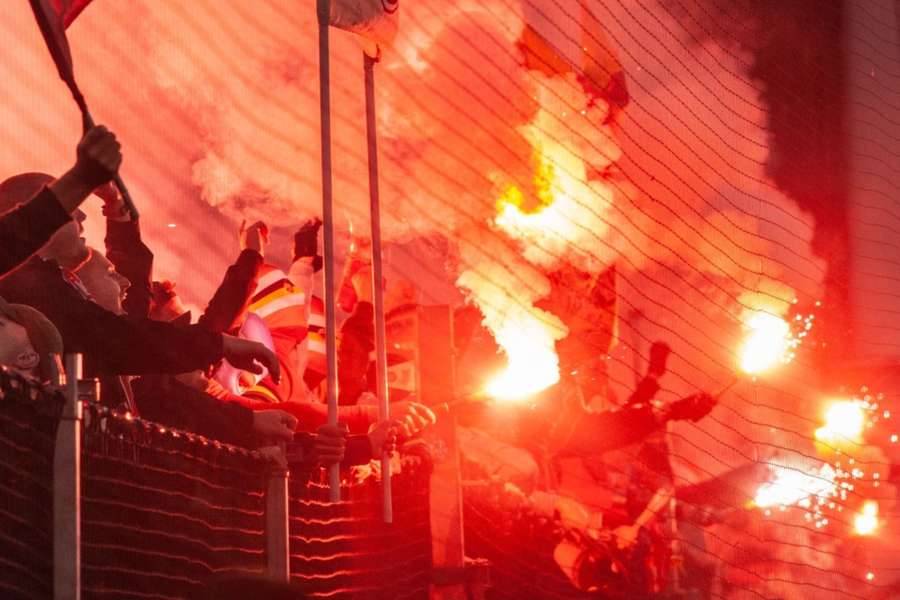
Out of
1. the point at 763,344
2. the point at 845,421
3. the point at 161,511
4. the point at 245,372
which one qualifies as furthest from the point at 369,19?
the point at 845,421

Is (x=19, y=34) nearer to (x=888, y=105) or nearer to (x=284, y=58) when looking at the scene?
(x=284, y=58)

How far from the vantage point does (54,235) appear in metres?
3.86

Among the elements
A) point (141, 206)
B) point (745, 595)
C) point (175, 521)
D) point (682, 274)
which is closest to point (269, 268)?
point (141, 206)

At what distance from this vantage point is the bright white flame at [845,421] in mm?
13375

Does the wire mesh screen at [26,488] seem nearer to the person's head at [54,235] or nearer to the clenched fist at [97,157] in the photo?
the clenched fist at [97,157]

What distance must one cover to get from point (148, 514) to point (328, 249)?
1.76 meters

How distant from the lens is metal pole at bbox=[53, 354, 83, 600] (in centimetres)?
293

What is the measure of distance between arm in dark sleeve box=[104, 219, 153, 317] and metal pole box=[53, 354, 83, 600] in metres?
1.91

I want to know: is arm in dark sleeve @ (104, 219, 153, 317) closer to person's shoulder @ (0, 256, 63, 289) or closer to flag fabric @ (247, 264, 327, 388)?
person's shoulder @ (0, 256, 63, 289)

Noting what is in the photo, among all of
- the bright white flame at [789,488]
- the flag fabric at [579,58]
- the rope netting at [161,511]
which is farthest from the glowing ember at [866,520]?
the rope netting at [161,511]

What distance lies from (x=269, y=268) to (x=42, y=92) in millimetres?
1598

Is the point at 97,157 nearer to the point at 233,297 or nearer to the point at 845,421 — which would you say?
the point at 233,297

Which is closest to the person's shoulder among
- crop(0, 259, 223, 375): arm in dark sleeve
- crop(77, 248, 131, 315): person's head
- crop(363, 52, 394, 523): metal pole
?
crop(0, 259, 223, 375): arm in dark sleeve

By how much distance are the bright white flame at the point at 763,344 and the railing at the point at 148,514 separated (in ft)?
17.0
